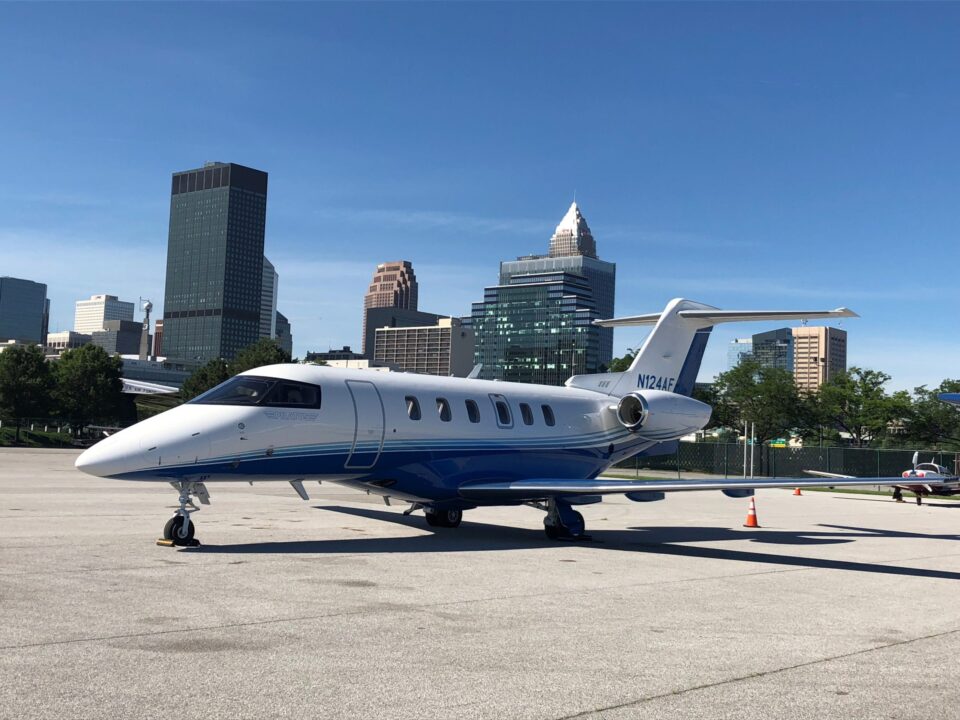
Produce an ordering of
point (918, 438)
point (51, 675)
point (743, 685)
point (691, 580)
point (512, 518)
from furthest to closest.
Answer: point (918, 438) → point (512, 518) → point (691, 580) → point (743, 685) → point (51, 675)

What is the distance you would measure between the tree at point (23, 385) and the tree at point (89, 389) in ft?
6.43

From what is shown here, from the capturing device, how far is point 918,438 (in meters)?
78.6

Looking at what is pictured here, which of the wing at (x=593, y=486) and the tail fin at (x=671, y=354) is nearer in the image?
the wing at (x=593, y=486)

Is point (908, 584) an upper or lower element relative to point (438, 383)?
lower

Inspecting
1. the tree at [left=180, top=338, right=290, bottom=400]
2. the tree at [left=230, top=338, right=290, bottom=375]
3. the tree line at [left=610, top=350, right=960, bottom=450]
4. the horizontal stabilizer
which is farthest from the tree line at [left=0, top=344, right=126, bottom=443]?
the horizontal stabilizer

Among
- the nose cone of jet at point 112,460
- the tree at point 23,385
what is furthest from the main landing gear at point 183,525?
the tree at point 23,385

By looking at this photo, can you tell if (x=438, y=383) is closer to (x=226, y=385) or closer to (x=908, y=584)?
(x=226, y=385)

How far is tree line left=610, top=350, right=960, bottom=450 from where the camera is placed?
3086 inches

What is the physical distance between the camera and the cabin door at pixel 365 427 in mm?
15492

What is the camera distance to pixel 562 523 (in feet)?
55.9

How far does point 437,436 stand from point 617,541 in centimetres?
410

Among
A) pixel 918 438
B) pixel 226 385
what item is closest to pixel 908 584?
pixel 226 385

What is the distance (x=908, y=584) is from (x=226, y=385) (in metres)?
10.4

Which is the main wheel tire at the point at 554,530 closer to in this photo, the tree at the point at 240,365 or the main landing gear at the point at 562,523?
the main landing gear at the point at 562,523
